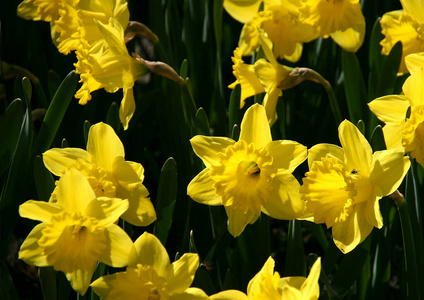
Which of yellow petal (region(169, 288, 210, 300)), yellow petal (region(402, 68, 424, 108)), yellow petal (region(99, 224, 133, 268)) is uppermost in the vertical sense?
yellow petal (region(402, 68, 424, 108))

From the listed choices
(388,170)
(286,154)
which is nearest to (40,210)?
(286,154)

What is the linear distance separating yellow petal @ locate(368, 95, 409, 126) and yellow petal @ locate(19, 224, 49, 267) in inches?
36.6

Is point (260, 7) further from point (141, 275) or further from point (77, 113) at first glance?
point (141, 275)

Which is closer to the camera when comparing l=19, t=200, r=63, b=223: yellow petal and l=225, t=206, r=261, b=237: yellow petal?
l=19, t=200, r=63, b=223: yellow petal

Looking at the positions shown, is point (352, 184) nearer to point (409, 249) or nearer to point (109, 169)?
point (409, 249)

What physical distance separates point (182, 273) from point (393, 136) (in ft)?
2.32

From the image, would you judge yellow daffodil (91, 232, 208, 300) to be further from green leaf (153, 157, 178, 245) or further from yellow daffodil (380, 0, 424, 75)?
yellow daffodil (380, 0, 424, 75)

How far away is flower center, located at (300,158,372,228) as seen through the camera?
1.35 m

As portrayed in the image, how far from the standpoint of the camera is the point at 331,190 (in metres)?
1.43

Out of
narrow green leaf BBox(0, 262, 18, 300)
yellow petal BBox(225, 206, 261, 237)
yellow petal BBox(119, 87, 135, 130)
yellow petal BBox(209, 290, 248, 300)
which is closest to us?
yellow petal BBox(209, 290, 248, 300)

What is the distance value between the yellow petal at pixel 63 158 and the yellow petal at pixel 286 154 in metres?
0.50

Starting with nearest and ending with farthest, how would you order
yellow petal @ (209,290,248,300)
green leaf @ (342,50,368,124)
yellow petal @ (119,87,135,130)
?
1. yellow petal @ (209,290,248,300)
2. yellow petal @ (119,87,135,130)
3. green leaf @ (342,50,368,124)

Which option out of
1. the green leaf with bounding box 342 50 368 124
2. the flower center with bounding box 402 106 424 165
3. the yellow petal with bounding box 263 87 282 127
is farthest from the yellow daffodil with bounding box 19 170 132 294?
the green leaf with bounding box 342 50 368 124

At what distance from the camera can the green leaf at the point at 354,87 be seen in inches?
76.2
